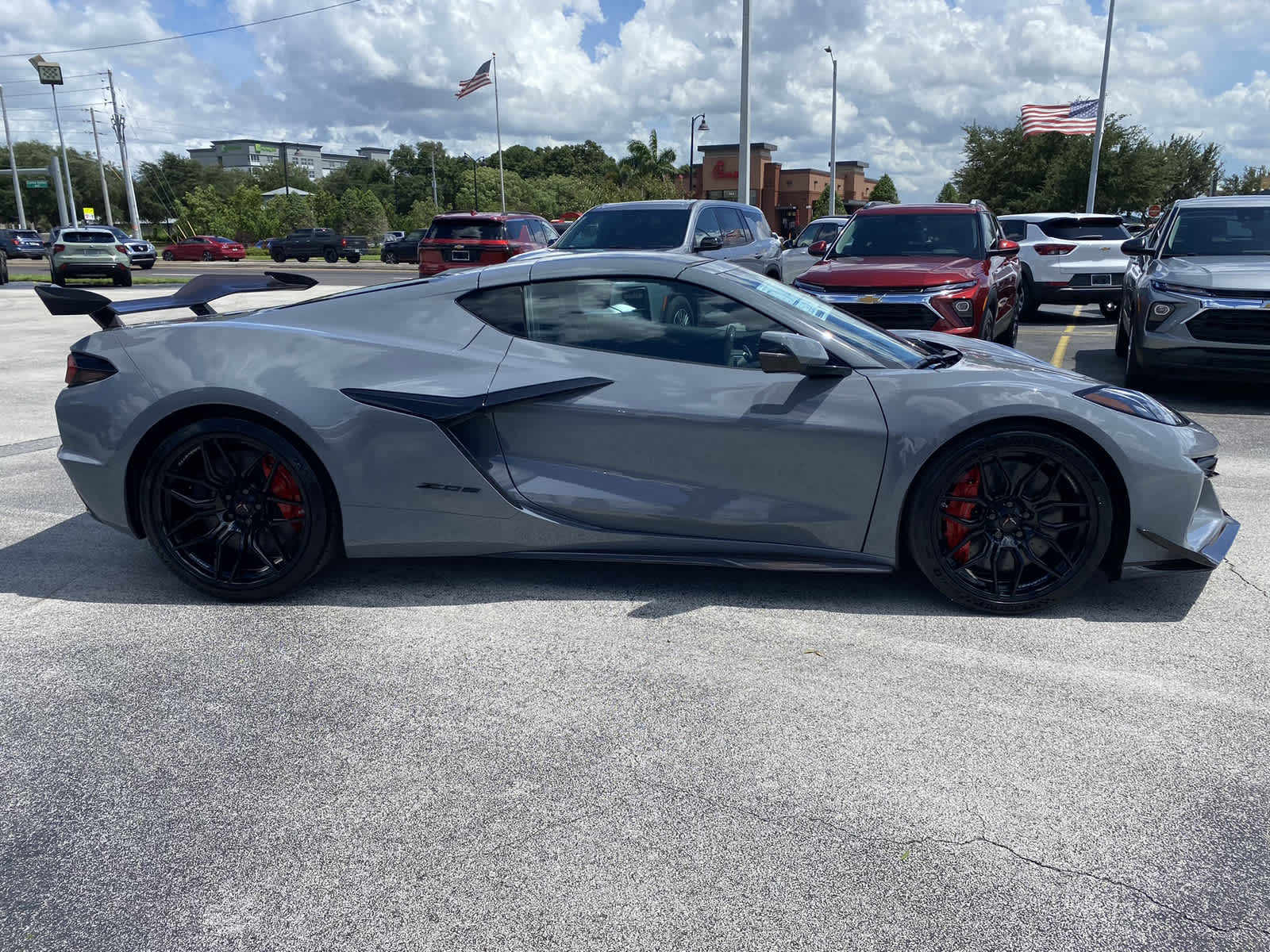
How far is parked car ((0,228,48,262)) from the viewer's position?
48.3m

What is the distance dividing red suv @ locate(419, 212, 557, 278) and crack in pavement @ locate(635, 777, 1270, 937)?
15076mm

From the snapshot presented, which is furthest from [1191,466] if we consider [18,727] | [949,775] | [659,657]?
[18,727]

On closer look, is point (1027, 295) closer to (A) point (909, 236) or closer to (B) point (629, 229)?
(A) point (909, 236)

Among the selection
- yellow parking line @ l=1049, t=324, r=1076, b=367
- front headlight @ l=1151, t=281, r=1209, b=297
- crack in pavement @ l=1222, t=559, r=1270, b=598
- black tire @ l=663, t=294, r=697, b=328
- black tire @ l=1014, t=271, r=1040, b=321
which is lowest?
yellow parking line @ l=1049, t=324, r=1076, b=367

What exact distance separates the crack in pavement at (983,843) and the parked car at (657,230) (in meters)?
8.16

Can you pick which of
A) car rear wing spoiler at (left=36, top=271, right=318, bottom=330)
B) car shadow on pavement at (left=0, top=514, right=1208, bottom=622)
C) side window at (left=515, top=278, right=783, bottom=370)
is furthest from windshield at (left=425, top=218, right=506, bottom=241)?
side window at (left=515, top=278, right=783, bottom=370)

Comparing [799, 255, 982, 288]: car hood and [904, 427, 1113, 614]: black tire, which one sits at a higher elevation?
[799, 255, 982, 288]: car hood

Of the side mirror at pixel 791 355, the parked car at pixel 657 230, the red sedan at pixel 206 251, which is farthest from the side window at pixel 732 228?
the red sedan at pixel 206 251

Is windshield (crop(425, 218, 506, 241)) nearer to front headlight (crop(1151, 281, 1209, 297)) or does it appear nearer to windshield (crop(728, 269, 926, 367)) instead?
front headlight (crop(1151, 281, 1209, 297))

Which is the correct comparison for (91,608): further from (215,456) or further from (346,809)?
(346,809)

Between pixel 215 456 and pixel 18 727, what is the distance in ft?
4.12

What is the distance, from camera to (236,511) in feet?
13.1

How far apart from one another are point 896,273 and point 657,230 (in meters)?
2.73

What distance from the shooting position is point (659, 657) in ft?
11.5
